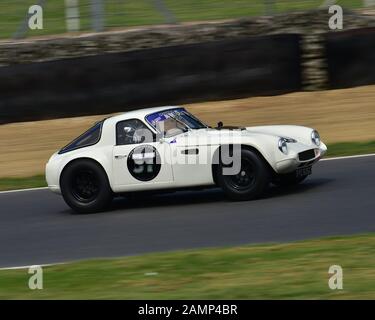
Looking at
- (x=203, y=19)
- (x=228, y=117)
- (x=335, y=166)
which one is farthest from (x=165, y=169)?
(x=203, y=19)

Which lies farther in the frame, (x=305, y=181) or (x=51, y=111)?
(x=51, y=111)

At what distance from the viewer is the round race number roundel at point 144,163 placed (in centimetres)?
1060

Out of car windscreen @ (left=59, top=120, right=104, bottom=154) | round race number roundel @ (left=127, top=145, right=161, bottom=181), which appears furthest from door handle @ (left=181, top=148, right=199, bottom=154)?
car windscreen @ (left=59, top=120, right=104, bottom=154)

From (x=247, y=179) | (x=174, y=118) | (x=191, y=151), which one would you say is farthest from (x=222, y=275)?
(x=174, y=118)

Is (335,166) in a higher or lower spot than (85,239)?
higher

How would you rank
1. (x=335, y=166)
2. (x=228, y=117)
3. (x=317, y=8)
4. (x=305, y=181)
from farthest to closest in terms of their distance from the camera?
(x=317, y=8) → (x=228, y=117) → (x=335, y=166) → (x=305, y=181)

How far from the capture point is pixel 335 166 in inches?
487

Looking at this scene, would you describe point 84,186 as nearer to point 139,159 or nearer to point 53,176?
point 53,176

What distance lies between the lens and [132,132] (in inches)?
430

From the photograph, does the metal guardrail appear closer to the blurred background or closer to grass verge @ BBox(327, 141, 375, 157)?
the blurred background

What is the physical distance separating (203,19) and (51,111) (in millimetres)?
3566

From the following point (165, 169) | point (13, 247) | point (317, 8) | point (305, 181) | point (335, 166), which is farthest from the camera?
point (317, 8)

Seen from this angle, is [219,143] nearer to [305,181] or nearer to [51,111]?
[305,181]

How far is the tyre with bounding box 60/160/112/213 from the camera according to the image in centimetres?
1093
